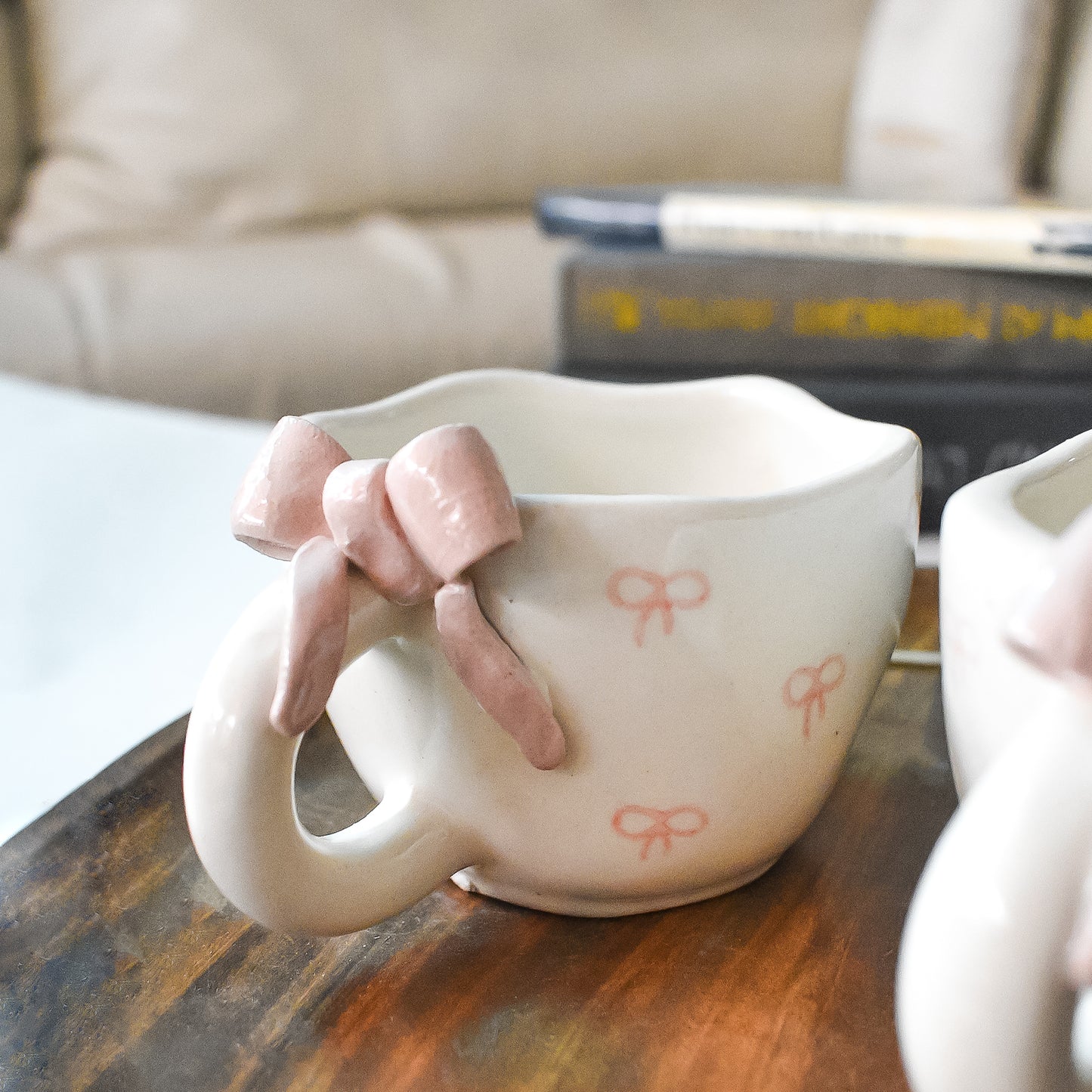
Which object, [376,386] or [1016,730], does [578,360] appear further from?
[1016,730]

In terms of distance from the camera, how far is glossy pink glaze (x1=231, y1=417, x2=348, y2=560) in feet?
0.97

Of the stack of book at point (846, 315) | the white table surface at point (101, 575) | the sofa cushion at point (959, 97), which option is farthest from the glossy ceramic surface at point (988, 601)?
the sofa cushion at point (959, 97)

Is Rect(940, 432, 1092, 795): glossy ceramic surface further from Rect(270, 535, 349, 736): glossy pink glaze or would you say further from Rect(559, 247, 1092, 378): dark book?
Rect(559, 247, 1092, 378): dark book

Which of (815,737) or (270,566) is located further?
(270,566)

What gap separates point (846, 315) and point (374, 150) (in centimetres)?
89

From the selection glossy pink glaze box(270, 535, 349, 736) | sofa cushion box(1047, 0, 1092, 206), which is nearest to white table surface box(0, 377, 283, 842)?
glossy pink glaze box(270, 535, 349, 736)

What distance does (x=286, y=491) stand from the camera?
296 mm

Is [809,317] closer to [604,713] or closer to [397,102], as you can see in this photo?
[604,713]

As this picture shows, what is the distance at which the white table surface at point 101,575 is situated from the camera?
1.77 ft

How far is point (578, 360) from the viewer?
974mm

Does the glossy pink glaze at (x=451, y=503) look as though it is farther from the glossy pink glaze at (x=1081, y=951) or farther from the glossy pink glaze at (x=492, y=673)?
the glossy pink glaze at (x=1081, y=951)

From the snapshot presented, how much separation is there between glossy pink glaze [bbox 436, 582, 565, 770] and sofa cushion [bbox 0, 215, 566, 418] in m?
1.12

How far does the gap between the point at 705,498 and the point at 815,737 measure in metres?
0.08

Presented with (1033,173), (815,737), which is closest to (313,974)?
(815,737)
